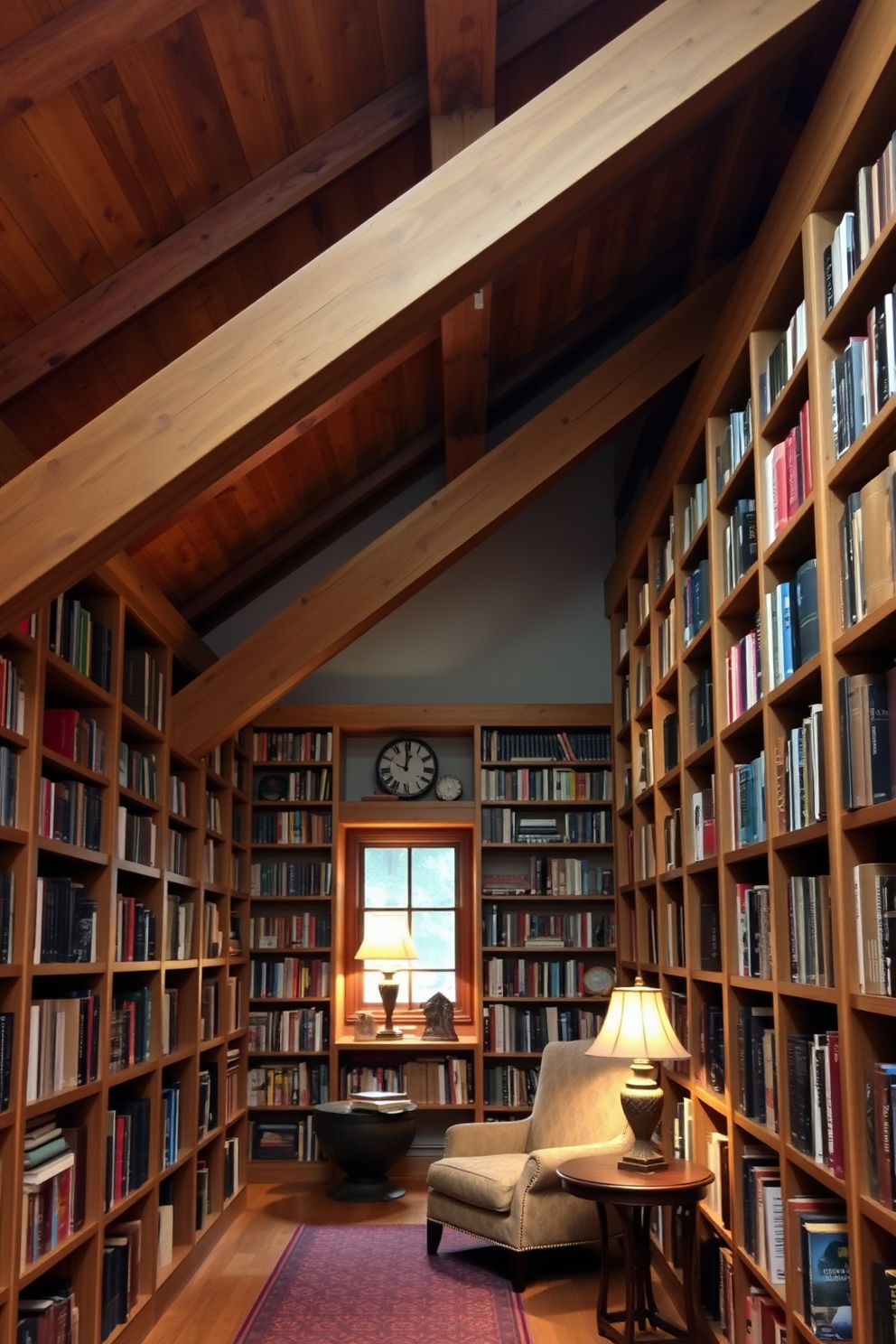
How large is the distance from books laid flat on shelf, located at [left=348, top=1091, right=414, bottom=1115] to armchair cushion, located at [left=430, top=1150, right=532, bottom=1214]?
2.30 feet

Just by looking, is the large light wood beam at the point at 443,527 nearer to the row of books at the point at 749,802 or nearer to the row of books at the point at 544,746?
the row of books at the point at 544,746

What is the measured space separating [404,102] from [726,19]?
1.30 m

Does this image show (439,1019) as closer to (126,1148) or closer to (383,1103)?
(383,1103)

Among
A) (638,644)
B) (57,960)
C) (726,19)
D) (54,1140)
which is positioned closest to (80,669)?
(57,960)

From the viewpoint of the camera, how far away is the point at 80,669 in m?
4.12

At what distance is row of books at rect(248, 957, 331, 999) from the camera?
7.10m

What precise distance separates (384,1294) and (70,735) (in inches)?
99.9

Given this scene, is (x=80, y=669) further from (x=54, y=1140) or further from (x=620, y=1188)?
(x=620, y=1188)

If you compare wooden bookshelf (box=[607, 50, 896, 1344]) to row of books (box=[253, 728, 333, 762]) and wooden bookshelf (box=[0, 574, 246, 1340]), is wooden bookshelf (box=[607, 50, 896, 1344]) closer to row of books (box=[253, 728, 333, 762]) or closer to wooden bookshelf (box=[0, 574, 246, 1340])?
wooden bookshelf (box=[0, 574, 246, 1340])

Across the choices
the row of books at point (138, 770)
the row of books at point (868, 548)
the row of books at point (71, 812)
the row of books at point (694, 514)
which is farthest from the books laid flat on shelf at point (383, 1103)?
the row of books at point (868, 548)

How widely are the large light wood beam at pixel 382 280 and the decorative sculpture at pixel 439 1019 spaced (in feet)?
15.2

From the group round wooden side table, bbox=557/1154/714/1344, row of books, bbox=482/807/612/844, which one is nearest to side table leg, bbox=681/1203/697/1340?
round wooden side table, bbox=557/1154/714/1344

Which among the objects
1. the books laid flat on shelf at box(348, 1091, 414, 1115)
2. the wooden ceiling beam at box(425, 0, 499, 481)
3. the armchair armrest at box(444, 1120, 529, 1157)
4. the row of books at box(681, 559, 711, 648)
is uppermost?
the wooden ceiling beam at box(425, 0, 499, 481)

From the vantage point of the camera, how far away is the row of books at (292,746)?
23.9 feet
